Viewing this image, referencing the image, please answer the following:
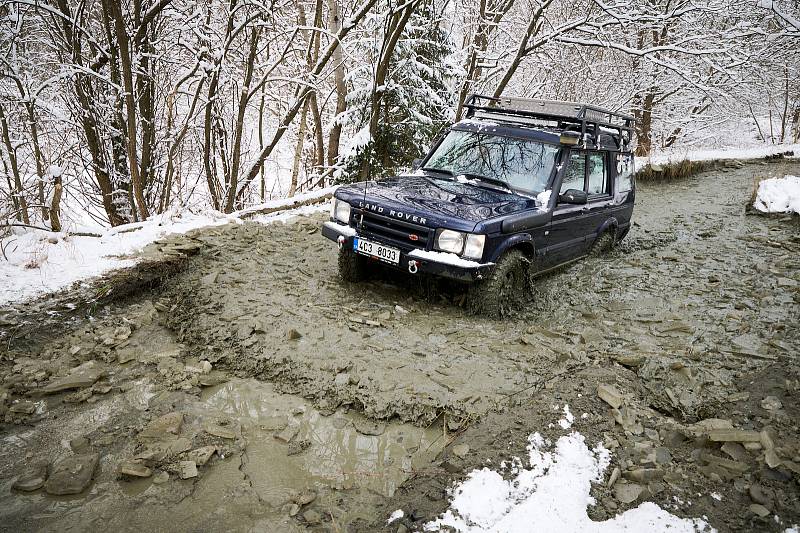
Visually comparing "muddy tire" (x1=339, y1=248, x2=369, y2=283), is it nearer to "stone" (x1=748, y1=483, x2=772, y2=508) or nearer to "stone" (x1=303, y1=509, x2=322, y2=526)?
"stone" (x1=303, y1=509, x2=322, y2=526)

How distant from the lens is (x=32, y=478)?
243cm

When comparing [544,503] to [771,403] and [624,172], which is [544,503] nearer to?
[771,403]

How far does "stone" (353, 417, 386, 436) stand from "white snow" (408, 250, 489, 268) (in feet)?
4.82

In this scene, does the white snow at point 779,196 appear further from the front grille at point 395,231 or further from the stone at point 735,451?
the front grille at point 395,231

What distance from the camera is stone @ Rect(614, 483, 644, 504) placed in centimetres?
244

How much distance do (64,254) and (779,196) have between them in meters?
10.8

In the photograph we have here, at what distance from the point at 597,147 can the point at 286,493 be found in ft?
16.2

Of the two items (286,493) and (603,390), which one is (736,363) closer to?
(603,390)

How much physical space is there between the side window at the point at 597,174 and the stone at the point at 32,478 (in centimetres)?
539

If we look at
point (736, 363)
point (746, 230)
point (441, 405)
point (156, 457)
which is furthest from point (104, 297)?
point (746, 230)

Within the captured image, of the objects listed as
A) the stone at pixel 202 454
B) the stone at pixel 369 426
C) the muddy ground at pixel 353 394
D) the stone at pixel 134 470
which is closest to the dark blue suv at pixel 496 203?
the muddy ground at pixel 353 394

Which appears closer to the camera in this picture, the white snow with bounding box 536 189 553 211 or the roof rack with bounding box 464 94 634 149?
the white snow with bounding box 536 189 553 211

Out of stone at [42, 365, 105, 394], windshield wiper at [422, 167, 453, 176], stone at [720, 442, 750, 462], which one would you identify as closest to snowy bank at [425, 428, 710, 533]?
stone at [720, 442, 750, 462]

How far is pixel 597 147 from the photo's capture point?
18.2 feet
